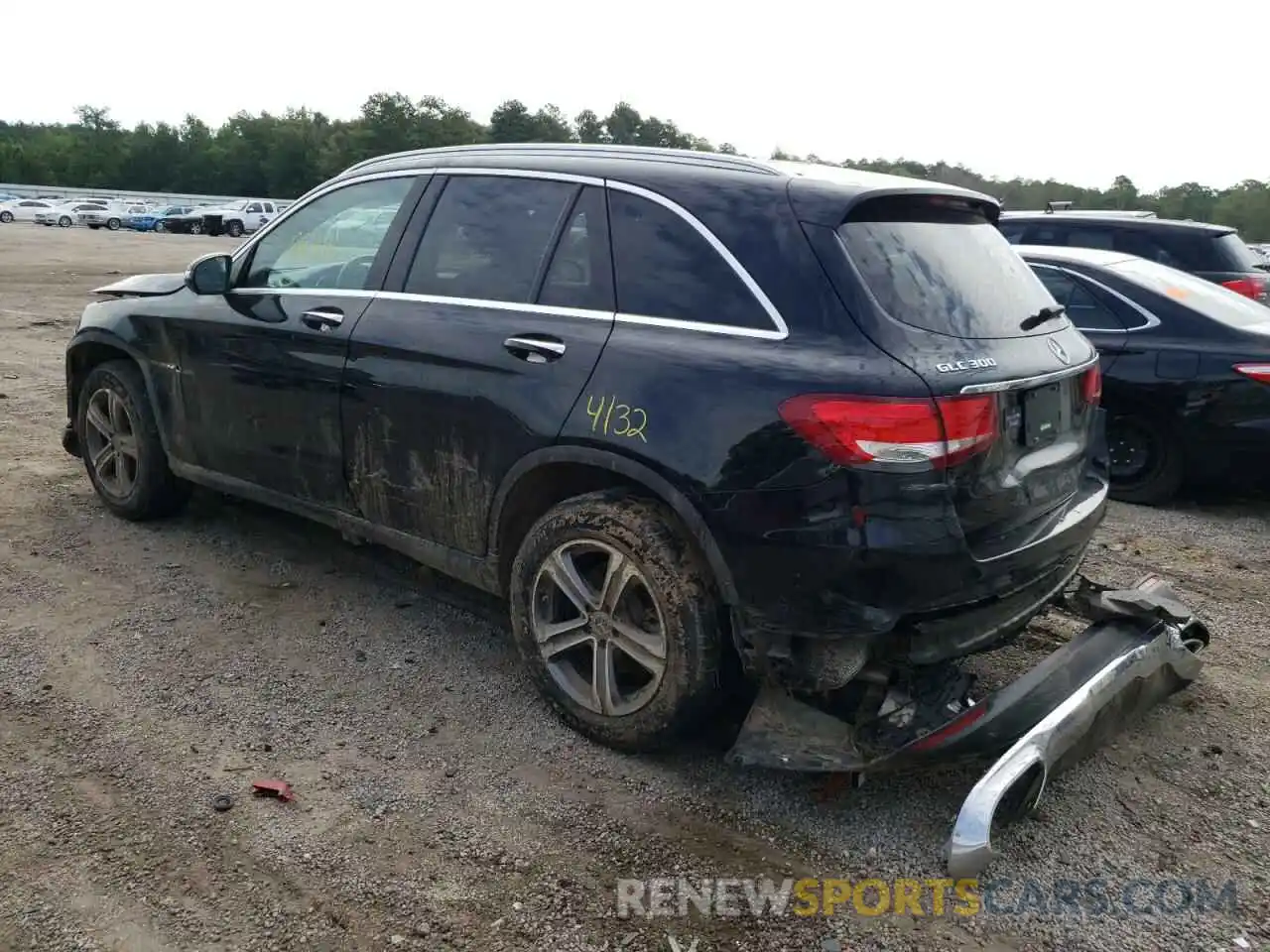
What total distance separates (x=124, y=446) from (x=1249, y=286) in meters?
8.78

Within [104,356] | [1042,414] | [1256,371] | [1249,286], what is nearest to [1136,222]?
[1249,286]

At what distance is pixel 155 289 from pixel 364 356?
1853 mm

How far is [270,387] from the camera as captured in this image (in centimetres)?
440

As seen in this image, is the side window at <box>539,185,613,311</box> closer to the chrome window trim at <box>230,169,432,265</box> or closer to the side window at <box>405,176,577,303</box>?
the side window at <box>405,176,577,303</box>

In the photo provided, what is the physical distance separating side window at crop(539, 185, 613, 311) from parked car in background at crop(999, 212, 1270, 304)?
262 inches

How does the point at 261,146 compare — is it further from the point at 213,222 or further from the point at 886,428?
the point at 886,428

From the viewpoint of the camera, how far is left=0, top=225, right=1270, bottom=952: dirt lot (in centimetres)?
266

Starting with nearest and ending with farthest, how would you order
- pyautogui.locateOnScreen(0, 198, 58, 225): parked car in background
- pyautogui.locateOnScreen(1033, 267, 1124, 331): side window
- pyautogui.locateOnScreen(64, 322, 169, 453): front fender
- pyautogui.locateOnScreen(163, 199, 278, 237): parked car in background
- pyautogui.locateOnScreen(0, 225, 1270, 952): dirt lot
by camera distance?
pyautogui.locateOnScreen(0, 225, 1270, 952): dirt lot, pyautogui.locateOnScreen(64, 322, 169, 453): front fender, pyautogui.locateOnScreen(1033, 267, 1124, 331): side window, pyautogui.locateOnScreen(163, 199, 278, 237): parked car in background, pyautogui.locateOnScreen(0, 198, 58, 225): parked car in background

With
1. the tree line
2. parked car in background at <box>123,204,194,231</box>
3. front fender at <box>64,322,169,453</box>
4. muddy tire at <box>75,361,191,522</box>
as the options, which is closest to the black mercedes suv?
front fender at <box>64,322,169,453</box>

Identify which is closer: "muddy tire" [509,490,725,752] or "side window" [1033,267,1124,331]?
"muddy tire" [509,490,725,752]

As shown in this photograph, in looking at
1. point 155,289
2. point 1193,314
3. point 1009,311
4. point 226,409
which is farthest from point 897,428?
point 1193,314

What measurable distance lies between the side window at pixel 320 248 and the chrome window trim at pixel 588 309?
0.04 m

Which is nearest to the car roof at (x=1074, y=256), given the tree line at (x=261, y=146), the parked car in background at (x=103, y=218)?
the parked car in background at (x=103, y=218)

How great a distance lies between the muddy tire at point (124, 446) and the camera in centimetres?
519
